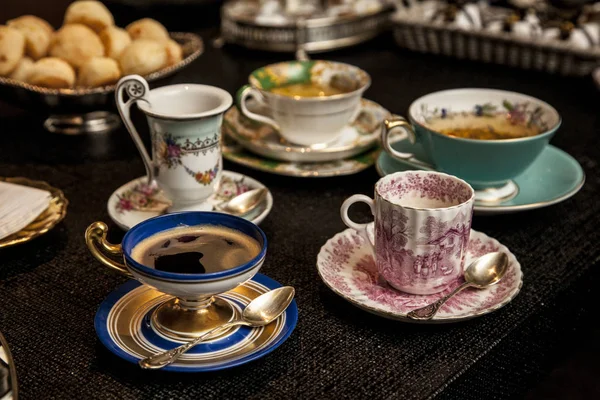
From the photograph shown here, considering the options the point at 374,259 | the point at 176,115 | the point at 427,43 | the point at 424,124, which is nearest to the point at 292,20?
the point at 427,43

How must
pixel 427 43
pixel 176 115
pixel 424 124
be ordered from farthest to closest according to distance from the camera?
pixel 427 43 → pixel 424 124 → pixel 176 115

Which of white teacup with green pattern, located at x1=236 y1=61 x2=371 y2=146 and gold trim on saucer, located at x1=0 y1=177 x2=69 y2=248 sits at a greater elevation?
white teacup with green pattern, located at x1=236 y1=61 x2=371 y2=146

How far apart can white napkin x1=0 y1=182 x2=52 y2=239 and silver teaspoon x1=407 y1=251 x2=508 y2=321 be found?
0.46 m

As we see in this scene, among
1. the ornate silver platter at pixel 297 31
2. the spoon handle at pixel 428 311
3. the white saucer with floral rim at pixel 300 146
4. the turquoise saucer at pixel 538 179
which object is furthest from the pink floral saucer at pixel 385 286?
the ornate silver platter at pixel 297 31

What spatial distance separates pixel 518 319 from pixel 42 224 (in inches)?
21.3

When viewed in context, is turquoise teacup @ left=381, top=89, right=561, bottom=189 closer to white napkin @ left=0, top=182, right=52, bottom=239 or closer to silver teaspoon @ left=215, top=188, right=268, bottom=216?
silver teaspoon @ left=215, top=188, right=268, bottom=216

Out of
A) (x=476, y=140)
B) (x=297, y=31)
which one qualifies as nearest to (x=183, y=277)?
(x=476, y=140)

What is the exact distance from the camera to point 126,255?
0.63 metres

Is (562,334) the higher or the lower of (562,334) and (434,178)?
the lower

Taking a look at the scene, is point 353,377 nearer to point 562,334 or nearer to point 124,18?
point 562,334

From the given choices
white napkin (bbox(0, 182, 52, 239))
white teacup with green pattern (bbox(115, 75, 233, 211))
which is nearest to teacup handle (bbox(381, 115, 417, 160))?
white teacup with green pattern (bbox(115, 75, 233, 211))

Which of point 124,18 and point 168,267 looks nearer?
point 168,267

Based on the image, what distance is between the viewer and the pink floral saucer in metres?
0.71

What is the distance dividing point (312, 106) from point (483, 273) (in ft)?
1.29
